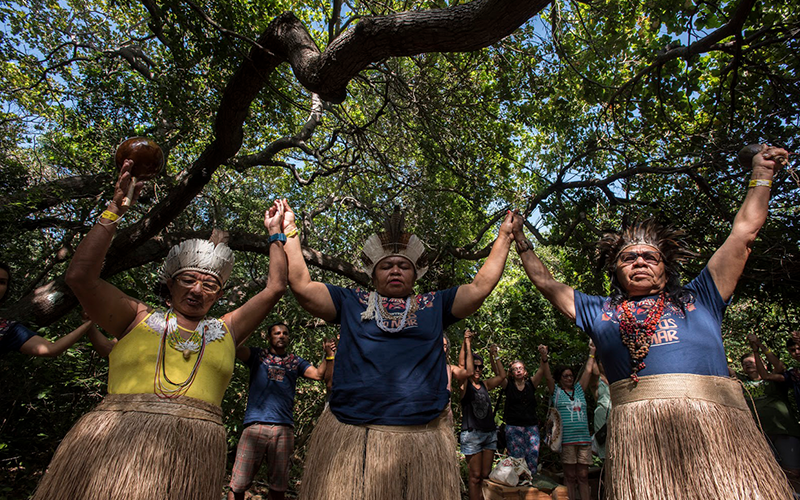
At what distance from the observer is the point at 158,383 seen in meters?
2.21

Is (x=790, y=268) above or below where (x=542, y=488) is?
above

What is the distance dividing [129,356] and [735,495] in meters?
2.73

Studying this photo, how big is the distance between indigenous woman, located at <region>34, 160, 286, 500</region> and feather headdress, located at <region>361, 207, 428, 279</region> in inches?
26.7

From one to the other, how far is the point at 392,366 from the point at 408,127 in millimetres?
4075

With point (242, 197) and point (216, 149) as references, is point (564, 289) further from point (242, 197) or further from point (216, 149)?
point (242, 197)

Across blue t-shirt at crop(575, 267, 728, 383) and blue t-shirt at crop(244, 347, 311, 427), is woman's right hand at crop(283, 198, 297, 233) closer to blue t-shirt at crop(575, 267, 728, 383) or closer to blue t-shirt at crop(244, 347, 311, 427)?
blue t-shirt at crop(575, 267, 728, 383)

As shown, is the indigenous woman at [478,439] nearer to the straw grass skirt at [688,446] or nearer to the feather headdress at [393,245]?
the feather headdress at [393,245]

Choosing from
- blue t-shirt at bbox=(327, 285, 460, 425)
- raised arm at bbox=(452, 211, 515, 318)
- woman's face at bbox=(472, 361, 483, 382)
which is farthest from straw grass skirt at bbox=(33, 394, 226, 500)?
woman's face at bbox=(472, 361, 483, 382)

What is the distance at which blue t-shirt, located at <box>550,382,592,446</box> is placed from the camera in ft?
19.0

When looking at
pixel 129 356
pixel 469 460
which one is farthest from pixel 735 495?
pixel 469 460

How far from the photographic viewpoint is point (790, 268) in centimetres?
570

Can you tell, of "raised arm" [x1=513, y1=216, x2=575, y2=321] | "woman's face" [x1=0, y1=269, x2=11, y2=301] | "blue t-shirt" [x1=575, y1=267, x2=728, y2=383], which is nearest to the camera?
"blue t-shirt" [x1=575, y1=267, x2=728, y2=383]

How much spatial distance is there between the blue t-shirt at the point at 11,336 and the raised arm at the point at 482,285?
3.15 meters

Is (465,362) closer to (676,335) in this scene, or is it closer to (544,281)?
(544,281)
